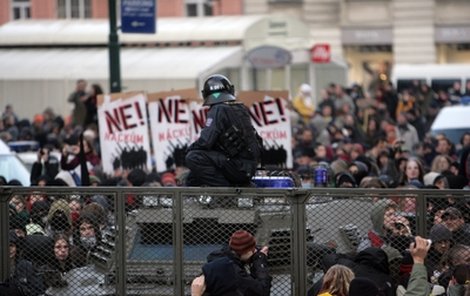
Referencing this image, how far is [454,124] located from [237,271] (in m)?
17.1

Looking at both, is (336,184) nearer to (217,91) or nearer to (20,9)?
(217,91)

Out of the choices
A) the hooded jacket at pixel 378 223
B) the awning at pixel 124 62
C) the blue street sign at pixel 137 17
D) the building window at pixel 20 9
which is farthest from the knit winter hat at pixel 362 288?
the building window at pixel 20 9

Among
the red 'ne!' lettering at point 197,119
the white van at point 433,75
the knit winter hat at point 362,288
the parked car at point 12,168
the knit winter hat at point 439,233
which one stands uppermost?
the red 'ne!' lettering at point 197,119

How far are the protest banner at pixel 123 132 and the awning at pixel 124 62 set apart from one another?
1667cm

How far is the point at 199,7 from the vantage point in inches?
2250

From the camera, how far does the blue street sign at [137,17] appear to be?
28484 millimetres

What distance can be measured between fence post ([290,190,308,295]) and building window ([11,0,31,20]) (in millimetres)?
44127

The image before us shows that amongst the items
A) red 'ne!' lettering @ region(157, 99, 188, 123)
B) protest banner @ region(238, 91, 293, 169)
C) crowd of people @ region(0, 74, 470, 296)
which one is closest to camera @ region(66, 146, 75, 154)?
crowd of people @ region(0, 74, 470, 296)

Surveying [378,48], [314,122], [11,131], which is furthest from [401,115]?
[378,48]

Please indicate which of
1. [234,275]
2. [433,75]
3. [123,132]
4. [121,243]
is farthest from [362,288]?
[433,75]

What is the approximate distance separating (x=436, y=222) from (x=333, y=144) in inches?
674

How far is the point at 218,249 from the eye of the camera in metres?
13.5

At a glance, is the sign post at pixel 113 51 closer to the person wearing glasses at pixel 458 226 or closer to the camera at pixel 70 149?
the camera at pixel 70 149

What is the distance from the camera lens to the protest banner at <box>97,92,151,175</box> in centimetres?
2350
